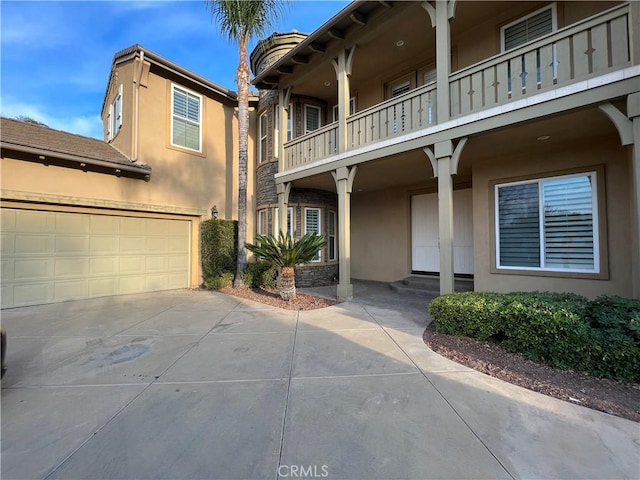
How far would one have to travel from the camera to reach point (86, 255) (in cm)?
837

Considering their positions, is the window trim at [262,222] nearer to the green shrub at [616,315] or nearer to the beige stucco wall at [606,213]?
the beige stucco wall at [606,213]

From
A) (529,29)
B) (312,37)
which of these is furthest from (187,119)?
(529,29)

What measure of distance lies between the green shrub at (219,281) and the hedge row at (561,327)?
719 centimetres

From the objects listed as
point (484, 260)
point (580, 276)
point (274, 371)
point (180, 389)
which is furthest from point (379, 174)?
point (180, 389)

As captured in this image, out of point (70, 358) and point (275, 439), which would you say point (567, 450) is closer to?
point (275, 439)

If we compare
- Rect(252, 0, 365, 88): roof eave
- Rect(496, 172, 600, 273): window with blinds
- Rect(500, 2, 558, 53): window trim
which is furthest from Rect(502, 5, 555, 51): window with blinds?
Rect(252, 0, 365, 88): roof eave

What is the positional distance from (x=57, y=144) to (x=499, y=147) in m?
11.2

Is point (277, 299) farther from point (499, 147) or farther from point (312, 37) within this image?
point (312, 37)

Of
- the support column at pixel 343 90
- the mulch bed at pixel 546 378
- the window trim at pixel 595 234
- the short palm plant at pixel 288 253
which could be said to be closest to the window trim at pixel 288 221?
the short palm plant at pixel 288 253

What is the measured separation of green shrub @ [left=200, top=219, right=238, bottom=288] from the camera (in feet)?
33.6

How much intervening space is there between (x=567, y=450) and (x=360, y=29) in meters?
8.74

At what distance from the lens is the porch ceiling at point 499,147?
5.23 metres

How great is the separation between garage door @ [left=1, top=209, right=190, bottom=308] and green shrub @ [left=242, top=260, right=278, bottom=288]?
2296 mm

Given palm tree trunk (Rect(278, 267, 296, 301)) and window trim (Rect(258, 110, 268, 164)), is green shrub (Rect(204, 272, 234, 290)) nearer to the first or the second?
palm tree trunk (Rect(278, 267, 296, 301))
